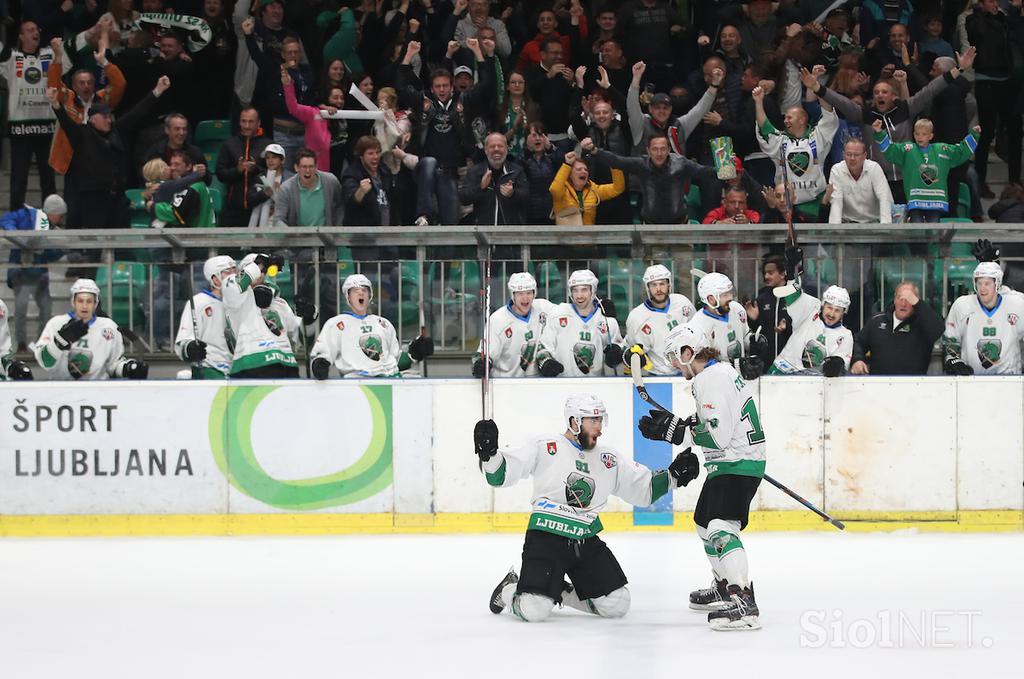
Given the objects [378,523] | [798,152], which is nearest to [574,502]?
[378,523]

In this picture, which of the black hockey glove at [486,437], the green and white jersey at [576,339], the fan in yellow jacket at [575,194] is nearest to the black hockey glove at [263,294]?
the green and white jersey at [576,339]

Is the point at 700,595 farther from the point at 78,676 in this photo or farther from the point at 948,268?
the point at 948,268

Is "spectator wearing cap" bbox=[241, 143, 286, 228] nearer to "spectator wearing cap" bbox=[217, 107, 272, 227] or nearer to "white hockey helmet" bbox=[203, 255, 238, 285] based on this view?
"spectator wearing cap" bbox=[217, 107, 272, 227]

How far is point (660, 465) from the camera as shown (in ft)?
35.9

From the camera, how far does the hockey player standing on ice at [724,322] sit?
424 inches

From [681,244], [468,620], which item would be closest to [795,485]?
[681,244]

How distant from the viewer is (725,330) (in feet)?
36.4

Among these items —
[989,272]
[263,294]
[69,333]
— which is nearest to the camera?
[263,294]

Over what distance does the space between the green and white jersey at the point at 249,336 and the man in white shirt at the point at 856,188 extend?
4.60 metres

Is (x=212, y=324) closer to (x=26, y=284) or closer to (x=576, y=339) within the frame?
(x=26, y=284)

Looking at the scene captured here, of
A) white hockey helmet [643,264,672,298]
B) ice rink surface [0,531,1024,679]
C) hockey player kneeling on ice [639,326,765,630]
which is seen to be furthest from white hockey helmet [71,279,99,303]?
hockey player kneeling on ice [639,326,765,630]

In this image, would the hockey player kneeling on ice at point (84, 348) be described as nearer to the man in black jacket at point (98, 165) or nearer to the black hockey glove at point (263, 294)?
Result: the black hockey glove at point (263, 294)

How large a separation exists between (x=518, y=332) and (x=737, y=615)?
4.50 m

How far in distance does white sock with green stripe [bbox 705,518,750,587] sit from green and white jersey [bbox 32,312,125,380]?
18.2 feet
